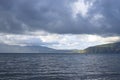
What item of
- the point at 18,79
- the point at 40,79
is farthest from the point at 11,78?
the point at 40,79

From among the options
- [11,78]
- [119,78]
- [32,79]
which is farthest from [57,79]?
[119,78]

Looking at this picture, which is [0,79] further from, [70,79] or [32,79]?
[70,79]

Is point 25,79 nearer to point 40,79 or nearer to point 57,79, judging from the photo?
point 40,79

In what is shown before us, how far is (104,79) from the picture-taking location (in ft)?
321

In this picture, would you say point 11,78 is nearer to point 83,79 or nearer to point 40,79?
point 40,79

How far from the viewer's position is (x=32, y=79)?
95.4 meters

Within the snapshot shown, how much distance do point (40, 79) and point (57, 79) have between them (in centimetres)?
666

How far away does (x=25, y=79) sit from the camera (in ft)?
312

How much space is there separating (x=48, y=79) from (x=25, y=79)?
8.99 metres

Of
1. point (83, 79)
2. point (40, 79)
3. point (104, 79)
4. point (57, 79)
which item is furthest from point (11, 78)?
point (104, 79)

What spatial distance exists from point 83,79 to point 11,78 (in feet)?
93.0

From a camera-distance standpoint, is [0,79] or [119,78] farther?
[119,78]

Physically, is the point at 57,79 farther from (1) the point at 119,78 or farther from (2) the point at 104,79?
(1) the point at 119,78

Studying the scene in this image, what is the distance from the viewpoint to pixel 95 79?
97.1 meters
